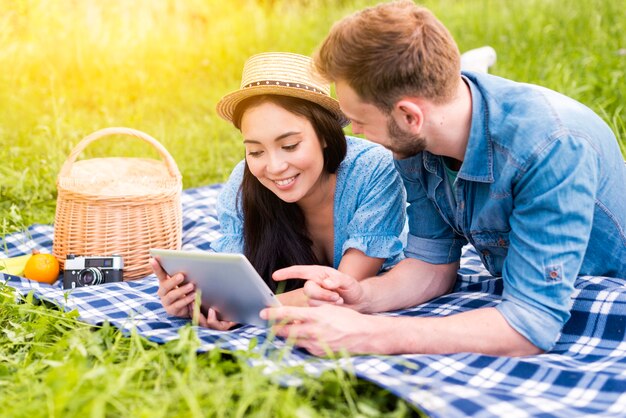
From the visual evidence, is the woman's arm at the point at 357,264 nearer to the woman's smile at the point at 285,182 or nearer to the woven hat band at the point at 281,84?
the woman's smile at the point at 285,182

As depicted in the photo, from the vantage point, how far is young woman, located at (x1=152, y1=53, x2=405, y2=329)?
293 cm

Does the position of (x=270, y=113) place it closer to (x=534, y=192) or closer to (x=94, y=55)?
(x=534, y=192)

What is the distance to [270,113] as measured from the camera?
2932 millimetres

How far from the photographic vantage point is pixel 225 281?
2514 mm

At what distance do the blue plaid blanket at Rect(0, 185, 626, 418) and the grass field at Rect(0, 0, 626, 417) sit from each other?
0.32 ft

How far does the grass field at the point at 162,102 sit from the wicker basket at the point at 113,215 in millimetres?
431

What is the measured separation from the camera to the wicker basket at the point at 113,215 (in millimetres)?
3760

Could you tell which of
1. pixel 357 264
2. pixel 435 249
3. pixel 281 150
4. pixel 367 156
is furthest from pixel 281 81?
pixel 435 249

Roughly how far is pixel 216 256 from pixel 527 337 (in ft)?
3.45

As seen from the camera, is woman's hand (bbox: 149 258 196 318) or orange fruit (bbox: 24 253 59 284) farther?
orange fruit (bbox: 24 253 59 284)

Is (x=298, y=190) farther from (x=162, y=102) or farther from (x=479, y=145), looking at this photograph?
(x=162, y=102)

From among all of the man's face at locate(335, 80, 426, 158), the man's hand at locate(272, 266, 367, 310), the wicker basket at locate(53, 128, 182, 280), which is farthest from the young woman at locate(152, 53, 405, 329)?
the wicker basket at locate(53, 128, 182, 280)

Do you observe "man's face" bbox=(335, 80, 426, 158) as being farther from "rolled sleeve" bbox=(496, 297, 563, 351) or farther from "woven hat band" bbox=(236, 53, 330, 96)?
"rolled sleeve" bbox=(496, 297, 563, 351)

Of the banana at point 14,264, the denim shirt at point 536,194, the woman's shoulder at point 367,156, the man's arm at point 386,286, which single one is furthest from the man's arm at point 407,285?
the banana at point 14,264
